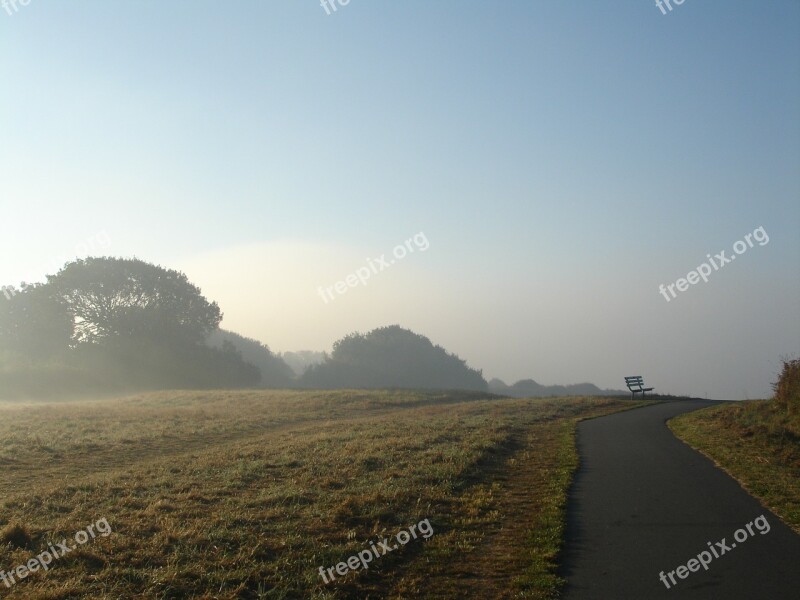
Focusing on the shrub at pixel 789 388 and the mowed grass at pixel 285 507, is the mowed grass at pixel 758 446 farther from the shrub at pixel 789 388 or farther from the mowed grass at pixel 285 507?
the mowed grass at pixel 285 507

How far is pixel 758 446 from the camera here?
15391 millimetres

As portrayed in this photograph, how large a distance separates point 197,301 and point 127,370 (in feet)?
34.3

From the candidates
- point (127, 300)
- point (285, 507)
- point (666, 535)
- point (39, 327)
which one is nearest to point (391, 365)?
point (127, 300)

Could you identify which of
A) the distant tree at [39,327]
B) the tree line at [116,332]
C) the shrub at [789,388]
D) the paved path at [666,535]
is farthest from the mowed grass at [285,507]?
the distant tree at [39,327]

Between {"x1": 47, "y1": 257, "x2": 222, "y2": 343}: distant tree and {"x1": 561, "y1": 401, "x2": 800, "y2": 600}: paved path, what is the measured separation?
52.7 metres

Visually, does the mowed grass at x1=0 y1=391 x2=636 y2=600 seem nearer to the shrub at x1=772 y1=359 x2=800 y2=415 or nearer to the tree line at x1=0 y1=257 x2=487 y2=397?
the shrub at x1=772 y1=359 x2=800 y2=415

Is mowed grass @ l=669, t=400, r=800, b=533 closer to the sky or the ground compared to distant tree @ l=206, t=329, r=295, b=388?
closer to the ground

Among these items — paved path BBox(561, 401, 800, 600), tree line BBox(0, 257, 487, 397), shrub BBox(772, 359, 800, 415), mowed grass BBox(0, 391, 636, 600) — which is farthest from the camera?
tree line BBox(0, 257, 487, 397)

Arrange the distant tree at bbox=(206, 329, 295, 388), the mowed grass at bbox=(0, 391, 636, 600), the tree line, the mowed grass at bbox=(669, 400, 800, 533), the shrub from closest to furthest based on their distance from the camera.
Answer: the mowed grass at bbox=(0, 391, 636, 600), the mowed grass at bbox=(669, 400, 800, 533), the shrub, the tree line, the distant tree at bbox=(206, 329, 295, 388)

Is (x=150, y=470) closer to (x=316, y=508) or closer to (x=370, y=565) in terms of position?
(x=316, y=508)

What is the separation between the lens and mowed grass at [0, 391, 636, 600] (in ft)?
22.8

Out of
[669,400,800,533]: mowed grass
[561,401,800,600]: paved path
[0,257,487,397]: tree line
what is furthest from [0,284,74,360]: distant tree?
[561,401,800,600]: paved path

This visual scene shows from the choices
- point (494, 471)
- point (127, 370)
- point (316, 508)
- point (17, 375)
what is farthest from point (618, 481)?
point (127, 370)

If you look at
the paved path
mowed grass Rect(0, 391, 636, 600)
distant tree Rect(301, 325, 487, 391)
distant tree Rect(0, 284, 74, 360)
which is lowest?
the paved path
